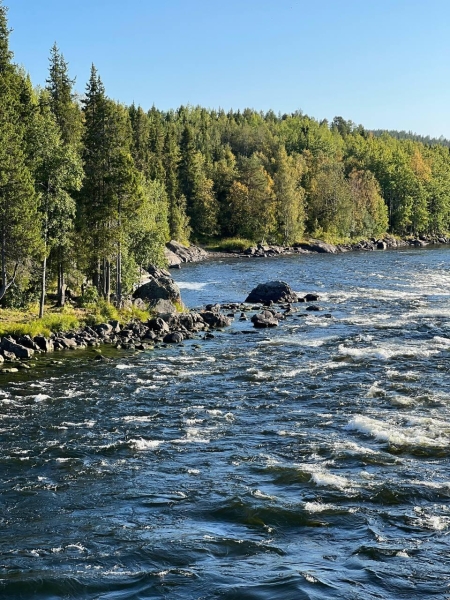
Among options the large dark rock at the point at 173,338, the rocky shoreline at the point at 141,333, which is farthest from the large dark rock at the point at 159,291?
the large dark rock at the point at 173,338

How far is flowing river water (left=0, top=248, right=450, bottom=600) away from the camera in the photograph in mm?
16703

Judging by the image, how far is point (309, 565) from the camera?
17.0 metres

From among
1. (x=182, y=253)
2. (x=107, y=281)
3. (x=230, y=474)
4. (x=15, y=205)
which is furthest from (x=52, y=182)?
(x=182, y=253)

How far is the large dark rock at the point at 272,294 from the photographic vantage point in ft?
220

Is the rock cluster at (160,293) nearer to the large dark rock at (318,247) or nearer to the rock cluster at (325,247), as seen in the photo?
the rock cluster at (325,247)

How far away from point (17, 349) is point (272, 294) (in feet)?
104

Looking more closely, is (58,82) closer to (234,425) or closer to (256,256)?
(234,425)

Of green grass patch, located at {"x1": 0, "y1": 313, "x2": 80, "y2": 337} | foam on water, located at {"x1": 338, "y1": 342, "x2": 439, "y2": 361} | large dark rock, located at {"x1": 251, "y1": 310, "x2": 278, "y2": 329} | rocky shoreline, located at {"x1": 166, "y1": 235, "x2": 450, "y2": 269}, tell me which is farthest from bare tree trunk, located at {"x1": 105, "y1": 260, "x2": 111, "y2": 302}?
rocky shoreline, located at {"x1": 166, "y1": 235, "x2": 450, "y2": 269}

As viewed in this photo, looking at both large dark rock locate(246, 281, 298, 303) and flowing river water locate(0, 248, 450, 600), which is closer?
flowing river water locate(0, 248, 450, 600)

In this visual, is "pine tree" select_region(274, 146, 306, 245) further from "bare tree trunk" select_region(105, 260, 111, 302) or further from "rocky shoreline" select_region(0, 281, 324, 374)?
"bare tree trunk" select_region(105, 260, 111, 302)

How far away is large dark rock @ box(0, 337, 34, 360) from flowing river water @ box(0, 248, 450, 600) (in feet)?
7.09

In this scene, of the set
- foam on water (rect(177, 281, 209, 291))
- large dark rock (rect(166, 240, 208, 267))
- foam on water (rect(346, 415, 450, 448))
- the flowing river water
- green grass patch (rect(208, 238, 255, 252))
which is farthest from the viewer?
green grass patch (rect(208, 238, 255, 252))

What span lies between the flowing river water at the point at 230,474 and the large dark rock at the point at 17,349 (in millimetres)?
2162

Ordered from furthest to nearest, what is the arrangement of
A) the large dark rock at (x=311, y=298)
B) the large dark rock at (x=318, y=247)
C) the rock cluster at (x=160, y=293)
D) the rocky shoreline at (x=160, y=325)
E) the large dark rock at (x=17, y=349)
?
the large dark rock at (x=318, y=247), the large dark rock at (x=311, y=298), the rock cluster at (x=160, y=293), the rocky shoreline at (x=160, y=325), the large dark rock at (x=17, y=349)
